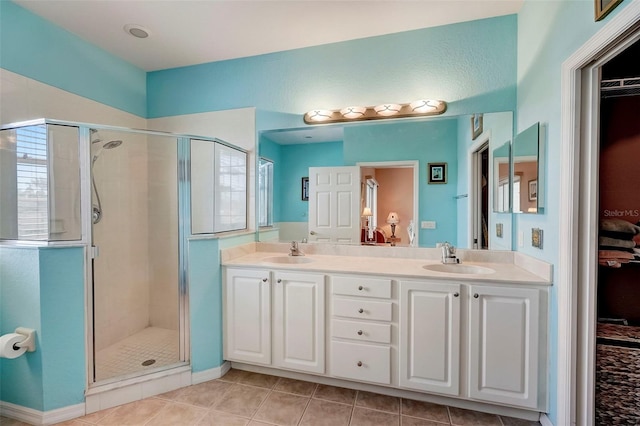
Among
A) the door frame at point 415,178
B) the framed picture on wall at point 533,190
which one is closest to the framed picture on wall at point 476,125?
the door frame at point 415,178

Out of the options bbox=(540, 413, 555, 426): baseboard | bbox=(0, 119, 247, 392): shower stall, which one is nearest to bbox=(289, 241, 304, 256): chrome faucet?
bbox=(0, 119, 247, 392): shower stall

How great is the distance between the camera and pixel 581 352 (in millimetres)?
1412

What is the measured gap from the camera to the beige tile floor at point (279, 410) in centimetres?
170

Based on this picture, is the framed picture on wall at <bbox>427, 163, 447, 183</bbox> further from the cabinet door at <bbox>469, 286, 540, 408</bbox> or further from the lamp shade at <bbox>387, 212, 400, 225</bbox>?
the cabinet door at <bbox>469, 286, 540, 408</bbox>

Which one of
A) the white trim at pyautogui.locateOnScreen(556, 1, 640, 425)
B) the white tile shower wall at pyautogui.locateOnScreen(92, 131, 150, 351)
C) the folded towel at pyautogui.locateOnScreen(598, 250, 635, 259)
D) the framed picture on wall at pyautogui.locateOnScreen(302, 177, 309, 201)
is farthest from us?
the framed picture on wall at pyautogui.locateOnScreen(302, 177, 309, 201)

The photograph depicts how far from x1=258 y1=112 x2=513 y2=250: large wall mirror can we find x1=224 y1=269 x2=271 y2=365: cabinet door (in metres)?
0.83

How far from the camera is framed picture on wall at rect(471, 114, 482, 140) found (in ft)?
7.04

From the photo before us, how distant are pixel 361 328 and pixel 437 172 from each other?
136 centimetres

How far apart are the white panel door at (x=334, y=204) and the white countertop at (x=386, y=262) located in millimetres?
126

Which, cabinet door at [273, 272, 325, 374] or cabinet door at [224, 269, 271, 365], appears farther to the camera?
cabinet door at [224, 269, 271, 365]

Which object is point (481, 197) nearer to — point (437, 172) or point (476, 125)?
point (437, 172)

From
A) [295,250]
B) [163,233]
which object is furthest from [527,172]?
[163,233]

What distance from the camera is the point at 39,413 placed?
5.53 ft

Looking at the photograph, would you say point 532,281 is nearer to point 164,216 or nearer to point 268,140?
point 268,140
